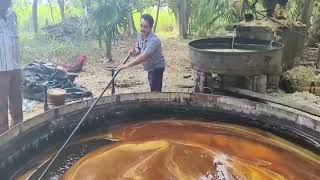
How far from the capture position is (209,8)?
9.58 m

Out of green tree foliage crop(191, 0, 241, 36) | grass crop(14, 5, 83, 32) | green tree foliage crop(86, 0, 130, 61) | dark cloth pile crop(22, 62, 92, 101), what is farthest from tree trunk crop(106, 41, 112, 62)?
grass crop(14, 5, 83, 32)

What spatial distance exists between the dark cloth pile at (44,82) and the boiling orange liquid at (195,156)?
6.30 ft

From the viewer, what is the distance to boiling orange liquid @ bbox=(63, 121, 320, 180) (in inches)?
119

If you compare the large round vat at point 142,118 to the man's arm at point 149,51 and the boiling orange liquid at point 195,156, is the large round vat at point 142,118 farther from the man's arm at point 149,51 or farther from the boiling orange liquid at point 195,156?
the man's arm at point 149,51

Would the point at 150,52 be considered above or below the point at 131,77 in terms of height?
above

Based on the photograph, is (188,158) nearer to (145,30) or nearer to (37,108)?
(145,30)

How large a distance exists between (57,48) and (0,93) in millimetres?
4968

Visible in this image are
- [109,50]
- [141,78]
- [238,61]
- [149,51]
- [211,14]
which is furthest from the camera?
[211,14]

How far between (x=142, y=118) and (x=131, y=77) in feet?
9.57

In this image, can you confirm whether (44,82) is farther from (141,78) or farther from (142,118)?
(142,118)

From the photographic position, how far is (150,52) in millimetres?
4234

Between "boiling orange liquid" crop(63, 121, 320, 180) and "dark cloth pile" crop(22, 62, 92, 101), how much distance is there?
1921 millimetres

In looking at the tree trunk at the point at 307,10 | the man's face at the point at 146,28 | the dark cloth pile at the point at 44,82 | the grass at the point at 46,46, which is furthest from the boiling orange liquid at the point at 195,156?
the tree trunk at the point at 307,10

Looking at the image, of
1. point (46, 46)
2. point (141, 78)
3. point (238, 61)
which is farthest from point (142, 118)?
point (46, 46)
